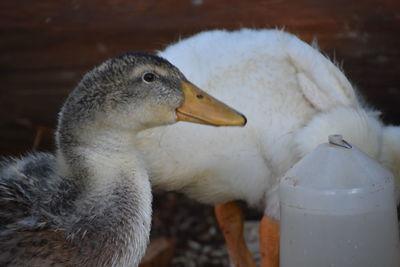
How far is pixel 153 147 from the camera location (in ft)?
→ 11.0

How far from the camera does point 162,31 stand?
4086mm

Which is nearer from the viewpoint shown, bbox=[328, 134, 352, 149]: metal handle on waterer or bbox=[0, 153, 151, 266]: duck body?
bbox=[0, 153, 151, 266]: duck body

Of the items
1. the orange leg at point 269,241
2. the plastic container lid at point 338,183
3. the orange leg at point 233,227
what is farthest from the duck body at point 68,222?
the orange leg at point 233,227

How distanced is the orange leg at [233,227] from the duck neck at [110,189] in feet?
A: 3.41

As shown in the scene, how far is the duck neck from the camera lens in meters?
2.59

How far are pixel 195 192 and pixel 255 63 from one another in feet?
2.06

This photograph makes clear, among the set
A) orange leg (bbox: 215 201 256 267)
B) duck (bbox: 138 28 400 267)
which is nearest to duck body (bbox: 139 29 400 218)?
duck (bbox: 138 28 400 267)

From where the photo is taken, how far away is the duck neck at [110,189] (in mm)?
2590

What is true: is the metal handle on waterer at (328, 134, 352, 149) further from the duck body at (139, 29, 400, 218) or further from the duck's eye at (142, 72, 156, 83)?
the duck's eye at (142, 72, 156, 83)

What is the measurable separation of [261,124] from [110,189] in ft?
2.74

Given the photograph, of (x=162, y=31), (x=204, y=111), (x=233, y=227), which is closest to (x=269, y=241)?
(x=233, y=227)

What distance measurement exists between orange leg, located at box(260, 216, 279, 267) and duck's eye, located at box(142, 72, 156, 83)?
0.94 metres

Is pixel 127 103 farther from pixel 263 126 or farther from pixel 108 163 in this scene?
pixel 263 126

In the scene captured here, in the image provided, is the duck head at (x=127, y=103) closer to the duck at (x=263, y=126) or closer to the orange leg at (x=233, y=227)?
the duck at (x=263, y=126)
